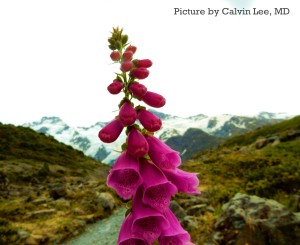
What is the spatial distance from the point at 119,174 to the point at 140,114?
500mm

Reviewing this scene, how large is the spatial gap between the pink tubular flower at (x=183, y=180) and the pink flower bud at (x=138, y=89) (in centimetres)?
67

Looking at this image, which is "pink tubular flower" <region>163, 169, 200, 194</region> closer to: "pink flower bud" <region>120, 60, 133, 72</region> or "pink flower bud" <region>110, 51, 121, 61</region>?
"pink flower bud" <region>120, 60, 133, 72</region>

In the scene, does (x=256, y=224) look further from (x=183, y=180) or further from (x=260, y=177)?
(x=260, y=177)

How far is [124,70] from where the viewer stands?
274cm

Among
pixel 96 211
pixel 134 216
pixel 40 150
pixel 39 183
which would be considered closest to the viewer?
pixel 134 216

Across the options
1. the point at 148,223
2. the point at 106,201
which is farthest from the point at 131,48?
the point at 106,201

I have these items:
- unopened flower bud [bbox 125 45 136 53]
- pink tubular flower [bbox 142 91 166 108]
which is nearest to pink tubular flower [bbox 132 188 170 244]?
pink tubular flower [bbox 142 91 166 108]

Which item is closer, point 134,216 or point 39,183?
point 134,216

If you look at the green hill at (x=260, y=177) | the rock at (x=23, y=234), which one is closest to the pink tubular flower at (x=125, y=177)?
the green hill at (x=260, y=177)

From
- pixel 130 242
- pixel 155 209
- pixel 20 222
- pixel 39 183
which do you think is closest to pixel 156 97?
pixel 155 209

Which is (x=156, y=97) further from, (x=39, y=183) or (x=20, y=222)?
(x=39, y=183)

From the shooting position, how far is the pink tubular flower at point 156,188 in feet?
8.29

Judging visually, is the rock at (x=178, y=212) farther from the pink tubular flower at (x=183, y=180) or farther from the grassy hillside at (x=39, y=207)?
the pink tubular flower at (x=183, y=180)

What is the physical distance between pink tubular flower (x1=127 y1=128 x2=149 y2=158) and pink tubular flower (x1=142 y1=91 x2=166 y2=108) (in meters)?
0.36
